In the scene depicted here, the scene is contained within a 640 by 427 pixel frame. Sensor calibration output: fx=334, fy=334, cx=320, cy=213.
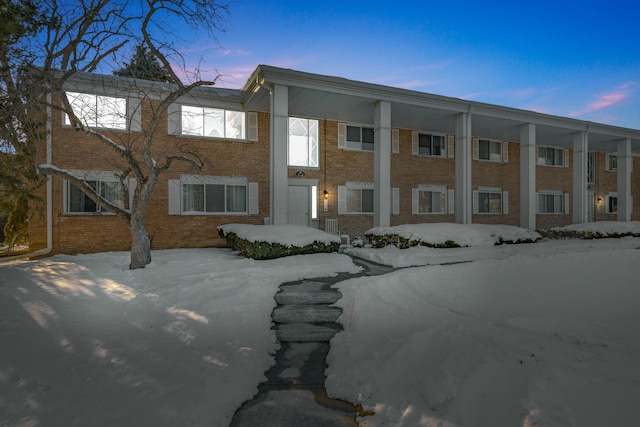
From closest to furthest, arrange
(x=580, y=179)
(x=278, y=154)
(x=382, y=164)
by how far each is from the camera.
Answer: (x=278, y=154), (x=382, y=164), (x=580, y=179)

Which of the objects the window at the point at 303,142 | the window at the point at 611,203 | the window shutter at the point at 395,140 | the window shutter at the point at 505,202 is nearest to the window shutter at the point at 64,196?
the window at the point at 303,142

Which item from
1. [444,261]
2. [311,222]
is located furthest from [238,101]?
[444,261]

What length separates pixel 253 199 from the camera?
42.7ft

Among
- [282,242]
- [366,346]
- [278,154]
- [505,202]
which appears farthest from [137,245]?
[505,202]

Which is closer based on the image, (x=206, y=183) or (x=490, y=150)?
(x=206, y=183)

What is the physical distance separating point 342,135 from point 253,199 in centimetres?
485

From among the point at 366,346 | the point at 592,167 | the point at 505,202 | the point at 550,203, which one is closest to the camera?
the point at 366,346

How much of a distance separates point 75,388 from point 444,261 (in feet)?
25.8

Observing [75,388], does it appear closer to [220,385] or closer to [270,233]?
[220,385]

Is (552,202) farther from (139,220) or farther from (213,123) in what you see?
(139,220)

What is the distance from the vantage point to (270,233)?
911 cm

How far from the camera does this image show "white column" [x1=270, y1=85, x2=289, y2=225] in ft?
33.2

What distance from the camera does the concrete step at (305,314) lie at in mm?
5160

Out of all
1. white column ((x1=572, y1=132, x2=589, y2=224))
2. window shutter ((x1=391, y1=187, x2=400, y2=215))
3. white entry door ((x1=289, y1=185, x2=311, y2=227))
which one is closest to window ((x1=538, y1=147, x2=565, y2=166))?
white column ((x1=572, y1=132, x2=589, y2=224))
